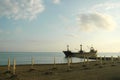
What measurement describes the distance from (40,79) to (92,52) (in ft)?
334

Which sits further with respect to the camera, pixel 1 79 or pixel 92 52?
pixel 92 52

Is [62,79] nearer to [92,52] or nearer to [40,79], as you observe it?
[40,79]

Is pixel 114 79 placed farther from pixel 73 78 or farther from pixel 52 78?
pixel 52 78

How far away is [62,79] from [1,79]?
5736 millimetres

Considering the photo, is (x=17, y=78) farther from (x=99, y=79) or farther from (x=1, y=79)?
(x=99, y=79)

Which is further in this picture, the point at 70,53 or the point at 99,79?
the point at 70,53

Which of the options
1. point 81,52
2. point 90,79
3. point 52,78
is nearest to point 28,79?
point 52,78

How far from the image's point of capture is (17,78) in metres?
20.7

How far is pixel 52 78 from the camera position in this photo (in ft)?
70.0

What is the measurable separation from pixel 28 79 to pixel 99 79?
6738 mm

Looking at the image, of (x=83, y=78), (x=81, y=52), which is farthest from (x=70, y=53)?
(x=83, y=78)

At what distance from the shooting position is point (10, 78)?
21.0 meters

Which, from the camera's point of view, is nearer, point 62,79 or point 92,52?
point 62,79

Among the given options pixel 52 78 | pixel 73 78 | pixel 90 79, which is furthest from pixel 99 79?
pixel 52 78
